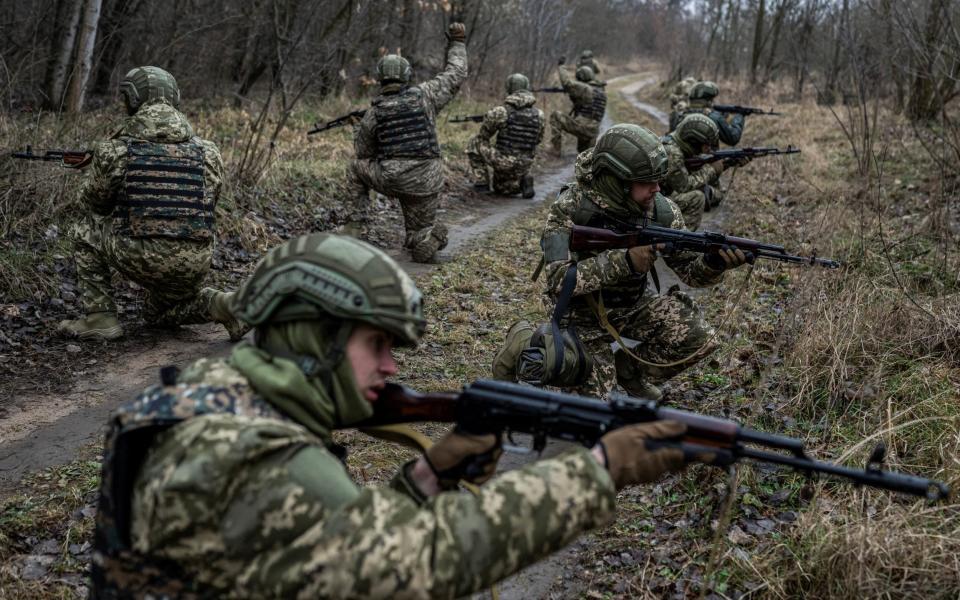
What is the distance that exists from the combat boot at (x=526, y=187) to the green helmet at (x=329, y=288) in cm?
1197

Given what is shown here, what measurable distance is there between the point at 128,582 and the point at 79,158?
543 centimetres

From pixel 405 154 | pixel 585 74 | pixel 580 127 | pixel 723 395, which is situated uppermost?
pixel 585 74

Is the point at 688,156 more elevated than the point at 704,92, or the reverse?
the point at 704,92

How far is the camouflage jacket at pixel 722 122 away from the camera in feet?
37.1

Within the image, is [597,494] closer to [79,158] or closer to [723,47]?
[79,158]

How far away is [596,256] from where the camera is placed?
15.3 feet

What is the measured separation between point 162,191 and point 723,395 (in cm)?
449

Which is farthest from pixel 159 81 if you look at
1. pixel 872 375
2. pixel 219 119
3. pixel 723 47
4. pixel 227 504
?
pixel 723 47

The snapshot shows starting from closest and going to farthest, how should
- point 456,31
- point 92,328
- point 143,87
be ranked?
point 143,87
point 92,328
point 456,31

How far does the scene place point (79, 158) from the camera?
6375mm

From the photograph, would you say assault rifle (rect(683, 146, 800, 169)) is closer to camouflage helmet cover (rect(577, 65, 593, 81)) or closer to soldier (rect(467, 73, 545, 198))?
soldier (rect(467, 73, 545, 198))

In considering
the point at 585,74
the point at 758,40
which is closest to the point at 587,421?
the point at 585,74

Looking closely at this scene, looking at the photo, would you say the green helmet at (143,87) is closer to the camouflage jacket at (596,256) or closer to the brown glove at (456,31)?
the camouflage jacket at (596,256)

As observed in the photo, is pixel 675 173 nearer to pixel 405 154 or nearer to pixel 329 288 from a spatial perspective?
pixel 405 154
